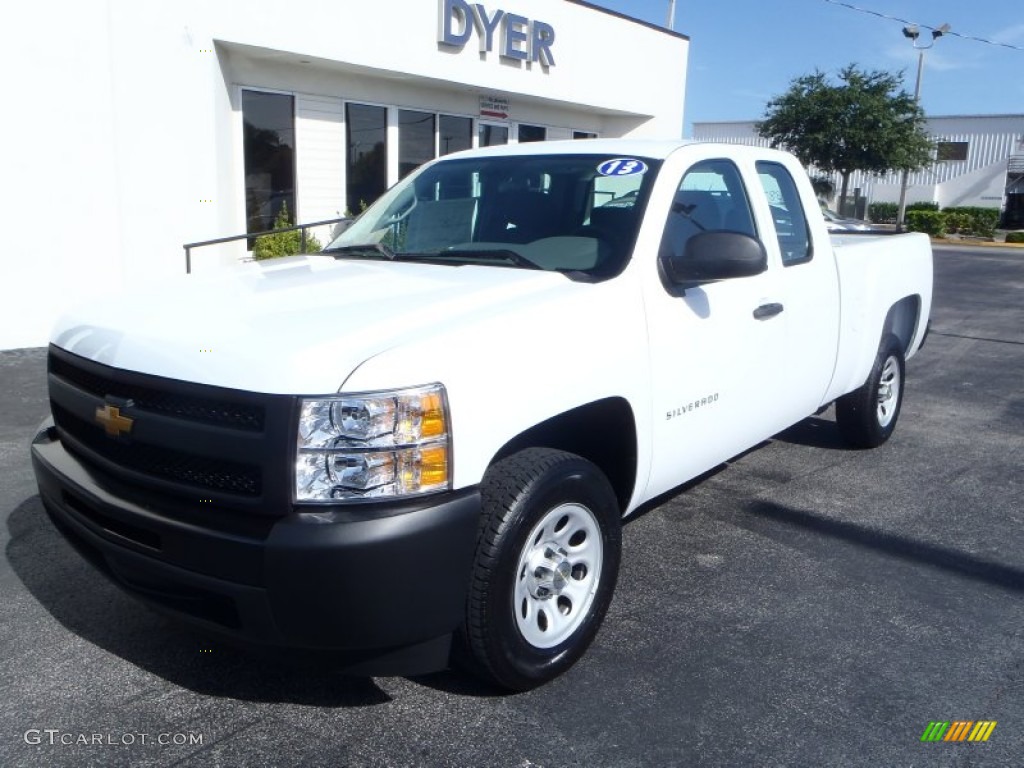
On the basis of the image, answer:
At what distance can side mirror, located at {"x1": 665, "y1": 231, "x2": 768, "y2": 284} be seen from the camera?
3.59 metres

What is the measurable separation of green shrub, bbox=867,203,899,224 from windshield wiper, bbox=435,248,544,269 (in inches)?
1795

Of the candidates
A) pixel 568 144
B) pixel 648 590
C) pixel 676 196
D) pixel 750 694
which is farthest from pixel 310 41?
pixel 750 694

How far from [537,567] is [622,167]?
6.14ft

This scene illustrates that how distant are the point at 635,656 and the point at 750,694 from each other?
1.46 ft

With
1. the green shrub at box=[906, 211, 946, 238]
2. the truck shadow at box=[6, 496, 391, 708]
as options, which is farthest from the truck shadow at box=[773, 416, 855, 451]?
the green shrub at box=[906, 211, 946, 238]

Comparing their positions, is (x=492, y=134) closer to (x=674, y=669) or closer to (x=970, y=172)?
(x=674, y=669)

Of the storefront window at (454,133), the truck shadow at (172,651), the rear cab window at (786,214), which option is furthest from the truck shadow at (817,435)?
the storefront window at (454,133)

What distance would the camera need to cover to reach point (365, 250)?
432cm

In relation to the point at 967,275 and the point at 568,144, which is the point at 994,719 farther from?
the point at 967,275

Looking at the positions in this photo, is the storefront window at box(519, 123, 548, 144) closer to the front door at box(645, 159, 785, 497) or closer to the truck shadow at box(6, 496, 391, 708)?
the front door at box(645, 159, 785, 497)

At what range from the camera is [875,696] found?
3.22m

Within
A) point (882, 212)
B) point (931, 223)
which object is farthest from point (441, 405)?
point (882, 212)

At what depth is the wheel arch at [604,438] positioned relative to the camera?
336cm

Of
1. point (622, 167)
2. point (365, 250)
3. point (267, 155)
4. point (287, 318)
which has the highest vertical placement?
point (267, 155)
